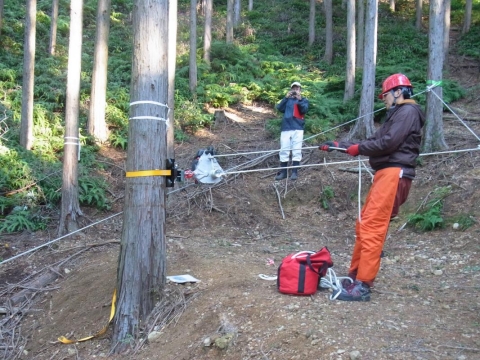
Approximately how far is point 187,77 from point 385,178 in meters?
14.6

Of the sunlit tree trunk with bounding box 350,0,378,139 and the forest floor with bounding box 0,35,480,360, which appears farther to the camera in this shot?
the sunlit tree trunk with bounding box 350,0,378,139

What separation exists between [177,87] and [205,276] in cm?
1224

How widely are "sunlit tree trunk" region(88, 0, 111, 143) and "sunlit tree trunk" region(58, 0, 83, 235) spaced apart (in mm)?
4306

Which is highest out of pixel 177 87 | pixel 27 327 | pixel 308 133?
pixel 177 87

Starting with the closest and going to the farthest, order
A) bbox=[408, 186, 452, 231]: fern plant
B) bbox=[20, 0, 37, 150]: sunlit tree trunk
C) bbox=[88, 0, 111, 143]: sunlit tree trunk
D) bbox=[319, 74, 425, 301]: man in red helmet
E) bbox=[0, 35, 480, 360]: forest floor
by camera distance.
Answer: bbox=[0, 35, 480, 360]: forest floor
bbox=[319, 74, 425, 301]: man in red helmet
bbox=[408, 186, 452, 231]: fern plant
bbox=[20, 0, 37, 150]: sunlit tree trunk
bbox=[88, 0, 111, 143]: sunlit tree trunk

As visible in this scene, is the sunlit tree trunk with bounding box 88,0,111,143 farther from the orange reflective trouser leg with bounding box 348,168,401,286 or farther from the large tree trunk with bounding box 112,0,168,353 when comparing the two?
the orange reflective trouser leg with bounding box 348,168,401,286

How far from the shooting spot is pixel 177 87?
1703 cm

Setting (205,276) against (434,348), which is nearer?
(434,348)

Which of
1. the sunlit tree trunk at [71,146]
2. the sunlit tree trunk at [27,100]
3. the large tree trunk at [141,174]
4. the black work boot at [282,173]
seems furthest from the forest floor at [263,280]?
the sunlit tree trunk at [27,100]

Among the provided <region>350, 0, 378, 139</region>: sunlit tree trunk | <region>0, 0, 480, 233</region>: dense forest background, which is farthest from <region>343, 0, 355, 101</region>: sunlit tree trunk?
<region>350, 0, 378, 139</region>: sunlit tree trunk

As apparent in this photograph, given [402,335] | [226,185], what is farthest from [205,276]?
[226,185]

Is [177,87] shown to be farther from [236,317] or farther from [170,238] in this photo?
[236,317]

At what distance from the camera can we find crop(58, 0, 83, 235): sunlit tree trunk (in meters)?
8.54

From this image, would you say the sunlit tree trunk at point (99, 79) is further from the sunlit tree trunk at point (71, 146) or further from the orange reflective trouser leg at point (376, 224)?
the orange reflective trouser leg at point (376, 224)
